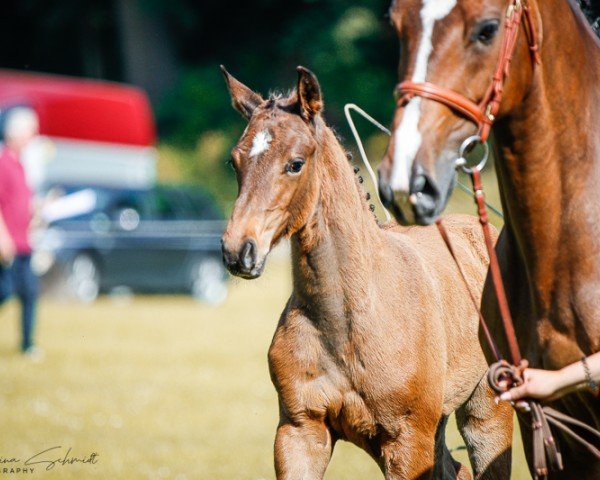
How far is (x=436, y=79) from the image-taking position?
3.22 metres

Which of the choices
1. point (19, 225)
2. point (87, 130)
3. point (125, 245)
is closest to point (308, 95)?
point (19, 225)

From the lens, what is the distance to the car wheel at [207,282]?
19672mm

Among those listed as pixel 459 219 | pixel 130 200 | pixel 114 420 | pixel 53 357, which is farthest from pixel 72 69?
pixel 459 219

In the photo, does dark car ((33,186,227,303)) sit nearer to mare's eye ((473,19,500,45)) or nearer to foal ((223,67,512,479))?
foal ((223,67,512,479))

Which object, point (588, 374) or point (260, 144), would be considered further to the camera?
point (260, 144)

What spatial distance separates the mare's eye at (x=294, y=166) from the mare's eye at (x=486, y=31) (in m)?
2.03

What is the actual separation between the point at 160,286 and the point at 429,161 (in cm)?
1660

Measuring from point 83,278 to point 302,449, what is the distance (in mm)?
14025

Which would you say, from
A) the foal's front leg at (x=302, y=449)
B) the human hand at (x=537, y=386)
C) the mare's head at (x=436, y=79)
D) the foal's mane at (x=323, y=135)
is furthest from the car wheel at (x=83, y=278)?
the mare's head at (x=436, y=79)

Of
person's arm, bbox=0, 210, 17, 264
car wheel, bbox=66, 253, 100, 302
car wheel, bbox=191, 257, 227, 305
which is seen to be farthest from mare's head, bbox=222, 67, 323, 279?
car wheel, bbox=191, 257, 227, 305

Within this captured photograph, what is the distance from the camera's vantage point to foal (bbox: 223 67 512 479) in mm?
5020

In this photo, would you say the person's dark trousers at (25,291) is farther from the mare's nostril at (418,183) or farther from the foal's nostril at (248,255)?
the mare's nostril at (418,183)

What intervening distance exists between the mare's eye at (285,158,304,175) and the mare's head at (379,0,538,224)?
1885 millimetres

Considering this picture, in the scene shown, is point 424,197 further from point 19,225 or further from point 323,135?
point 19,225
